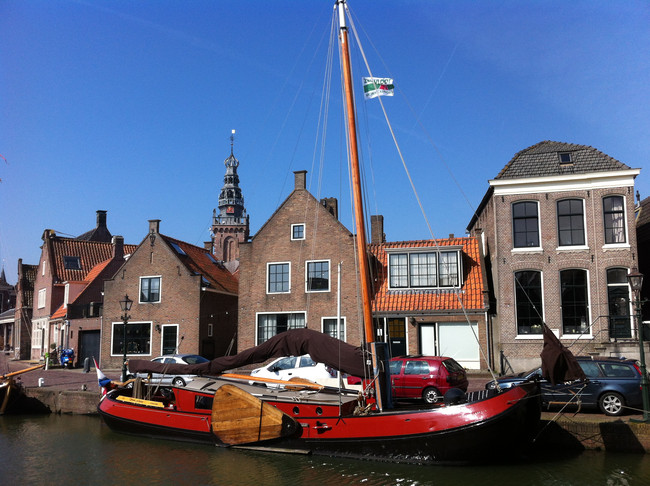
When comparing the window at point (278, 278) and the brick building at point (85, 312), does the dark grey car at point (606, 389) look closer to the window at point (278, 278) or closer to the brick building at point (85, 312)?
the window at point (278, 278)

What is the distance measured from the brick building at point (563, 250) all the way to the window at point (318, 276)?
27.9 feet

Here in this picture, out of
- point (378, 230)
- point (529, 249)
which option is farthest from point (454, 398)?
point (378, 230)

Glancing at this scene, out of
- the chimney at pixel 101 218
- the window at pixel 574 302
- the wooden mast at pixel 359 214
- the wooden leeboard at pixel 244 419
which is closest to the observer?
the wooden mast at pixel 359 214

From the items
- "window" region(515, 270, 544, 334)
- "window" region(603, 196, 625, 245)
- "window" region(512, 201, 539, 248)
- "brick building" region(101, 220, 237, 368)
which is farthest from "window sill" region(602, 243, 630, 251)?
"brick building" region(101, 220, 237, 368)

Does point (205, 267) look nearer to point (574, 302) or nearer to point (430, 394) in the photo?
point (430, 394)

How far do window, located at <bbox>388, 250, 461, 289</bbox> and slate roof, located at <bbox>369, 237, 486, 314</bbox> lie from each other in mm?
373

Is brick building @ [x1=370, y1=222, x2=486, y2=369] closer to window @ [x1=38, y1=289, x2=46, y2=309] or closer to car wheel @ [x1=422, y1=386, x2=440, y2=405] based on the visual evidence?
car wheel @ [x1=422, y1=386, x2=440, y2=405]

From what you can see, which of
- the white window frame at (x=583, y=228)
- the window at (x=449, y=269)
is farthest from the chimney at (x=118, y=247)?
the white window frame at (x=583, y=228)

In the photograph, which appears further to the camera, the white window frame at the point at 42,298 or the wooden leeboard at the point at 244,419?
the white window frame at the point at 42,298

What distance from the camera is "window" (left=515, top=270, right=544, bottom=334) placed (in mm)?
24203

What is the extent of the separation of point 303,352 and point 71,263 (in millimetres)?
34644

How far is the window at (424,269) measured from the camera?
2689 centimetres

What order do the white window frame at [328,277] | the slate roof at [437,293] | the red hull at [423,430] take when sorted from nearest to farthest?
1. the red hull at [423,430]
2. the slate roof at [437,293]
3. the white window frame at [328,277]

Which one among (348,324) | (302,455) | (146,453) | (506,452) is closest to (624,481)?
(506,452)
